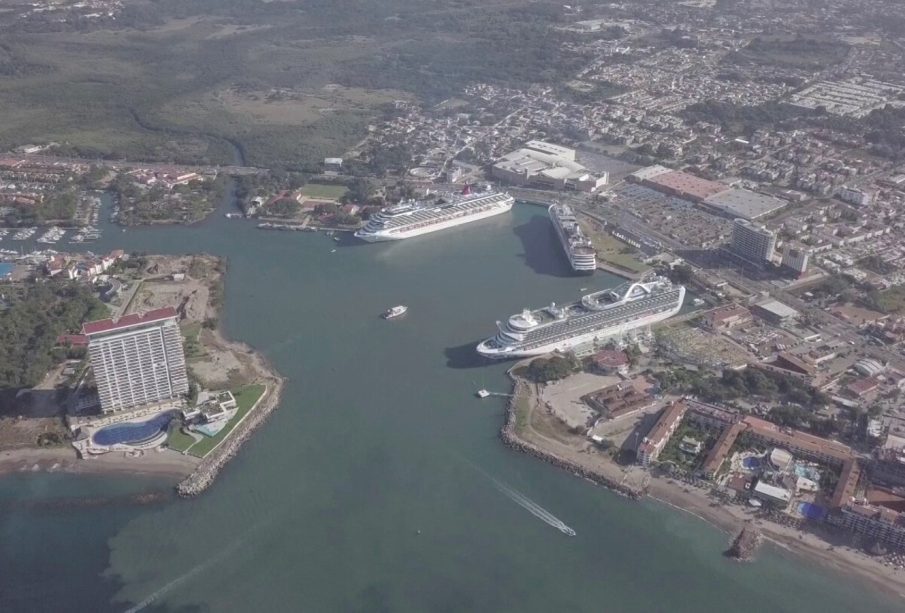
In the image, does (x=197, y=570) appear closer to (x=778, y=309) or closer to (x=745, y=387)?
(x=745, y=387)

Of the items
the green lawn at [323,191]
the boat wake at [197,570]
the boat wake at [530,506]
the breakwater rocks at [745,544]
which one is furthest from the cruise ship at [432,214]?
the breakwater rocks at [745,544]

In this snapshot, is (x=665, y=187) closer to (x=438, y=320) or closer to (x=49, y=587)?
(x=438, y=320)

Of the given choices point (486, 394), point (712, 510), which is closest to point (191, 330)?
point (486, 394)

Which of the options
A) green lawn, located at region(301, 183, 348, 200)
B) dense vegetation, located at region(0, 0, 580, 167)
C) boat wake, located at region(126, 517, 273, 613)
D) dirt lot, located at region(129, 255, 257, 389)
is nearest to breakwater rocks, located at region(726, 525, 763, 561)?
boat wake, located at region(126, 517, 273, 613)

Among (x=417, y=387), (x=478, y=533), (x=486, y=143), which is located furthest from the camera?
(x=486, y=143)

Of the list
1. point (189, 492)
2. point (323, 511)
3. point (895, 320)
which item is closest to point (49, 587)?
point (189, 492)

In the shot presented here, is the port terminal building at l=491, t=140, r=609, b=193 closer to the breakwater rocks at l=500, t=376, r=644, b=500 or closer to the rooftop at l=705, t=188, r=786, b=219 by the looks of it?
the rooftop at l=705, t=188, r=786, b=219
